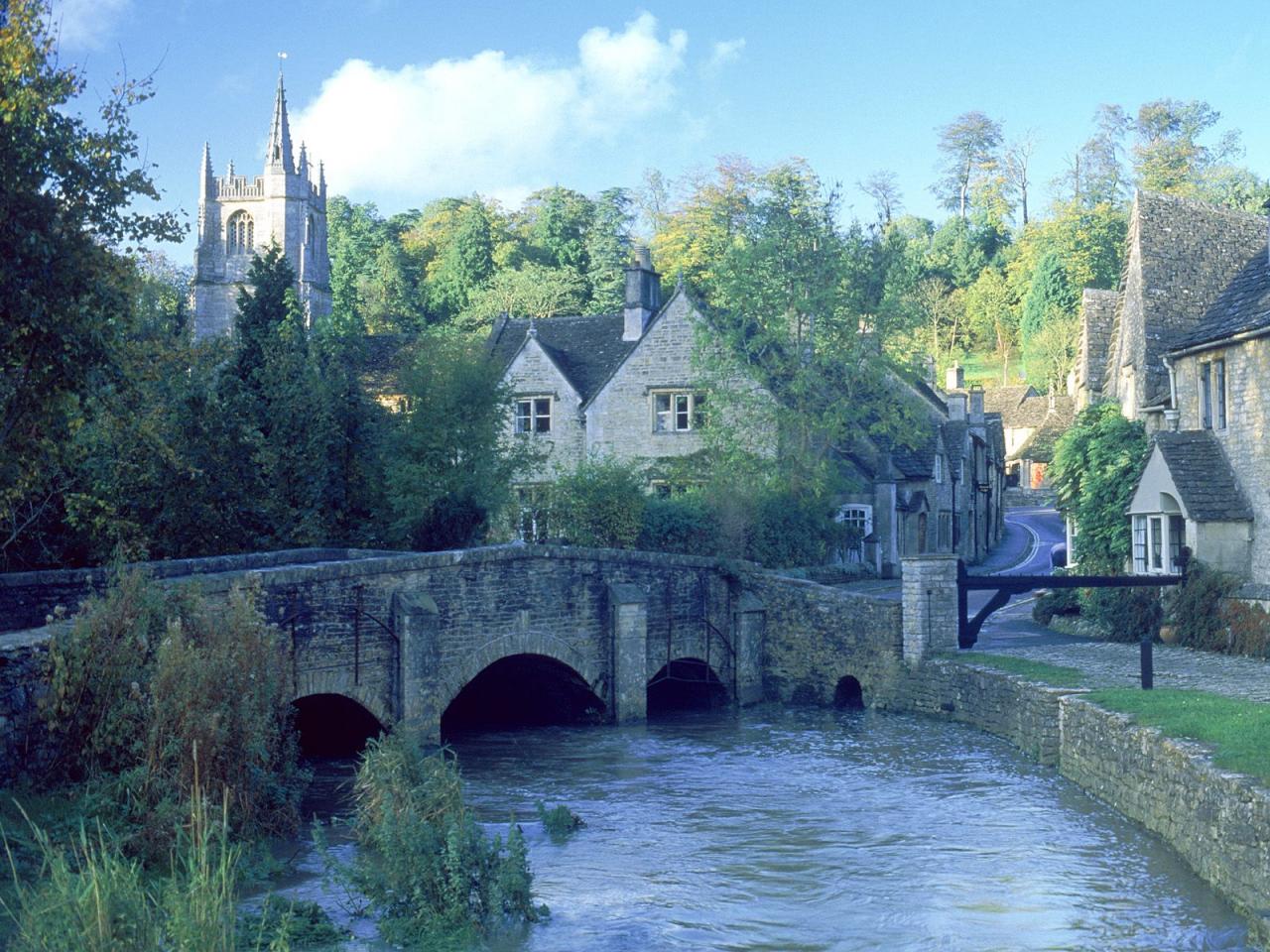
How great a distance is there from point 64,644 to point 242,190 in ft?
284

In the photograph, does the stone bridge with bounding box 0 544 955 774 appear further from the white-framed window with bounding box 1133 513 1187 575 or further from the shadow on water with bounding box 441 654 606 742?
the white-framed window with bounding box 1133 513 1187 575

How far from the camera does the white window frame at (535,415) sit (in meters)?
46.3

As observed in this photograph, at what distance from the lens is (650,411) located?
44125 mm

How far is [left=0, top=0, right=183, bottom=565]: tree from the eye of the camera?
15.5 m

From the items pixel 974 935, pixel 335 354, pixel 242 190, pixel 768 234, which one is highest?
pixel 242 190

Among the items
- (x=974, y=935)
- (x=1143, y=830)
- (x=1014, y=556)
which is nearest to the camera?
(x=974, y=935)

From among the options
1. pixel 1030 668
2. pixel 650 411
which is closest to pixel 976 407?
pixel 650 411

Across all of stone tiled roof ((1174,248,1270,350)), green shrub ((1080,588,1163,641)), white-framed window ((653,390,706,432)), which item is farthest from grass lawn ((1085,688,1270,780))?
white-framed window ((653,390,706,432))

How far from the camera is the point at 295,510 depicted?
29.8m

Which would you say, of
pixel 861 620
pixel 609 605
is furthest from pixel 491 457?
pixel 861 620

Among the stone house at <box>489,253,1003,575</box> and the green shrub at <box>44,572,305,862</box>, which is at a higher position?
the stone house at <box>489,253,1003,575</box>

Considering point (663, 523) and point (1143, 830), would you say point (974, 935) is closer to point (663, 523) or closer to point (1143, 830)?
point (1143, 830)

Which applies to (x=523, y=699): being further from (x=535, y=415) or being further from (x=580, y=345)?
(x=580, y=345)

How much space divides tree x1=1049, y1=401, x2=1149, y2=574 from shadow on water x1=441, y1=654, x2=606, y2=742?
1106 centimetres
